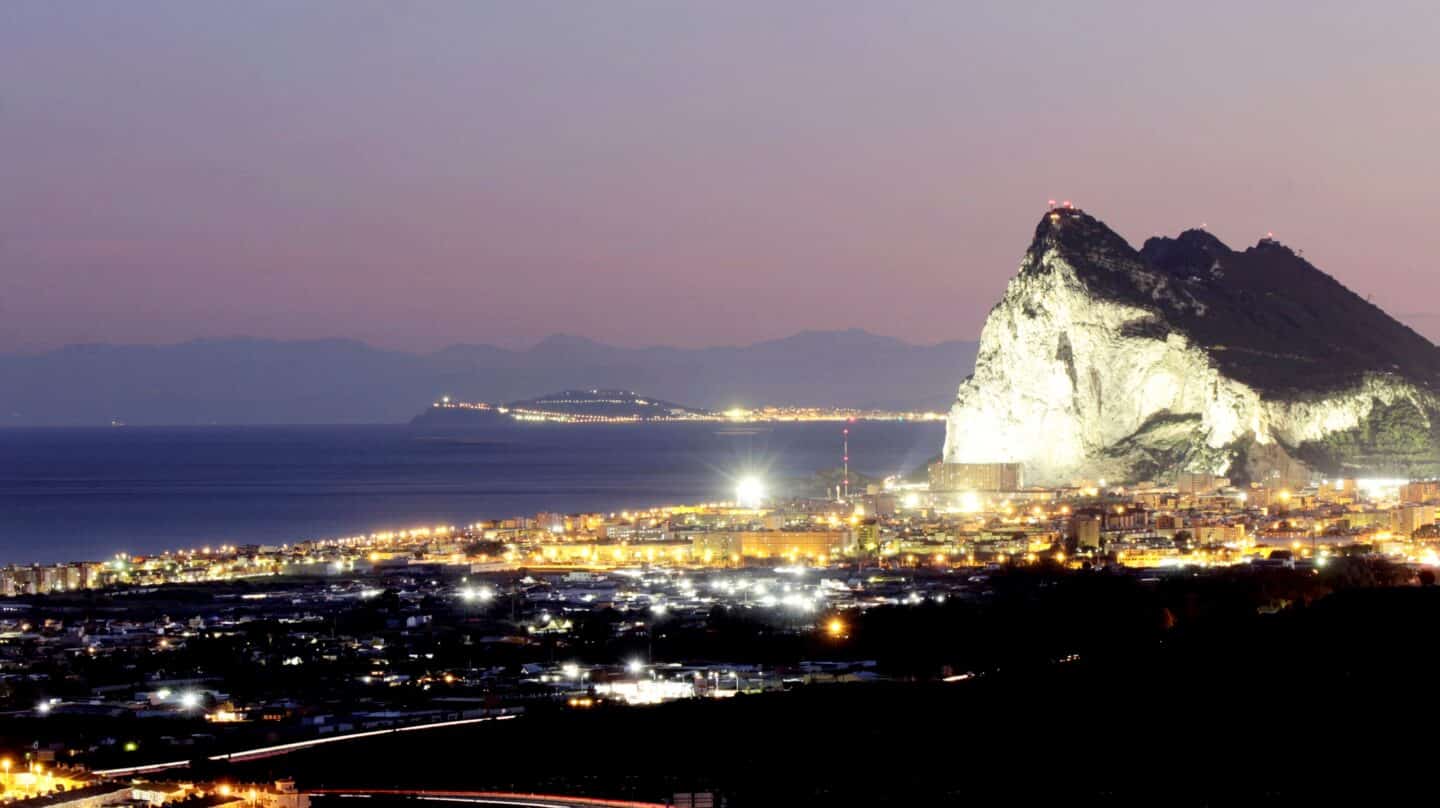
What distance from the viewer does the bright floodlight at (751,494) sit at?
111m

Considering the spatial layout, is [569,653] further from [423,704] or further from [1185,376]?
[1185,376]

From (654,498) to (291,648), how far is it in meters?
76.4

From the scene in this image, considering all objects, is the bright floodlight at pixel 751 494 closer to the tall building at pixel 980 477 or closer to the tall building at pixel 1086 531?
the tall building at pixel 980 477

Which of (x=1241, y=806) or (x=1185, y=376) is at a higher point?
(x=1185, y=376)

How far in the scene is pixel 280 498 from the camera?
14288cm

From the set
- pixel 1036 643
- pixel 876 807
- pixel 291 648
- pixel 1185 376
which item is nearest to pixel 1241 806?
pixel 876 807

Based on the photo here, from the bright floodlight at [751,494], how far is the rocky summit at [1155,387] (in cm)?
968

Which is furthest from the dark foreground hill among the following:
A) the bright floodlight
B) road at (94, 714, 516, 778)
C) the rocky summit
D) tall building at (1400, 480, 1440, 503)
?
the bright floodlight

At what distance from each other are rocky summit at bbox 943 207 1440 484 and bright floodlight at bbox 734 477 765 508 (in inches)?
381

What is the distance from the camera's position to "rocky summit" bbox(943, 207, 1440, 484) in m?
106

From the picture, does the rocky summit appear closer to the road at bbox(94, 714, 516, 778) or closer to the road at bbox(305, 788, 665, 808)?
the road at bbox(94, 714, 516, 778)

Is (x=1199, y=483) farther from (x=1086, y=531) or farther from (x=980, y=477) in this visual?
(x=1086, y=531)

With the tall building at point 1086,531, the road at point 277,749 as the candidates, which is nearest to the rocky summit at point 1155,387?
the tall building at point 1086,531

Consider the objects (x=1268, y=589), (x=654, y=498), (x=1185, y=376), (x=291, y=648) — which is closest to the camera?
(x=291, y=648)
